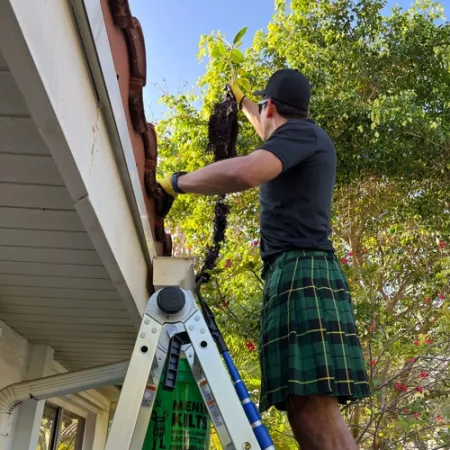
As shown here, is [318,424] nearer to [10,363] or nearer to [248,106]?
[248,106]

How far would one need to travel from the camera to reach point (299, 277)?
5.54 feet

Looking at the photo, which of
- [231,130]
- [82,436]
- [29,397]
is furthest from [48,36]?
[82,436]

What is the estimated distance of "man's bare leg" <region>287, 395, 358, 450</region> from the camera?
143cm

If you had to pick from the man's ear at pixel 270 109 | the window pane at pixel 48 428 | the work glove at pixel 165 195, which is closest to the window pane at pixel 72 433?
the window pane at pixel 48 428

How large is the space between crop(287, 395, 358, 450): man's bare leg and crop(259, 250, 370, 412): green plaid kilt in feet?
0.14

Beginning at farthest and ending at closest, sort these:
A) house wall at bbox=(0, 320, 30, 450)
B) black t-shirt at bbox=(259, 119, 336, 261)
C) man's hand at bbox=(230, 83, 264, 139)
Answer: house wall at bbox=(0, 320, 30, 450), man's hand at bbox=(230, 83, 264, 139), black t-shirt at bbox=(259, 119, 336, 261)

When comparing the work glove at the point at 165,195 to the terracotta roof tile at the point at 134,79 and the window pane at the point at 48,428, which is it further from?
the window pane at the point at 48,428

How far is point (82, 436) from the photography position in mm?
4285

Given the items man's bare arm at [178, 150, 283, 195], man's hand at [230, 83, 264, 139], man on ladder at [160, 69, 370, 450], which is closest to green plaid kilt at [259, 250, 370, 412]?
man on ladder at [160, 69, 370, 450]

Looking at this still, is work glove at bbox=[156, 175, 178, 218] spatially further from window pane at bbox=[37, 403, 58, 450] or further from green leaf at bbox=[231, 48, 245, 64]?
window pane at bbox=[37, 403, 58, 450]

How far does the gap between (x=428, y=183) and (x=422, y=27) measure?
182 cm

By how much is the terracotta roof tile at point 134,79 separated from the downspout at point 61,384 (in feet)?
1.98

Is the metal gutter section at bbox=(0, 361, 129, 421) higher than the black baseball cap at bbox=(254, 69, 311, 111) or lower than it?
lower

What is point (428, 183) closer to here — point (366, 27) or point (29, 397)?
point (366, 27)
